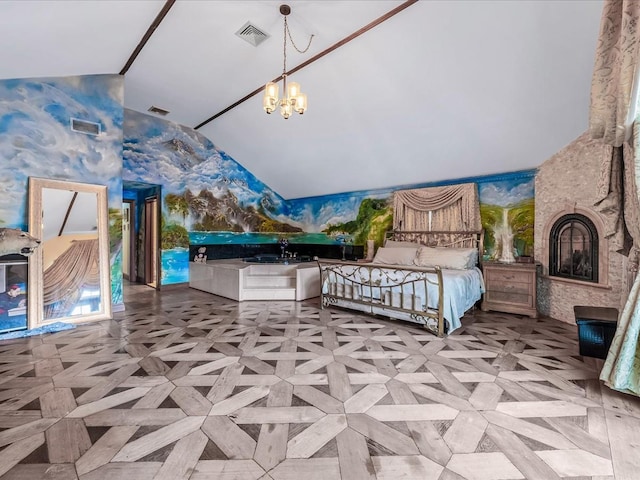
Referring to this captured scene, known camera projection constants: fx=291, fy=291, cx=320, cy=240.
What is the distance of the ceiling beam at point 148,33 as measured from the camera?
3.17m

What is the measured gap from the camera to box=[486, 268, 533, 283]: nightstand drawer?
169 inches

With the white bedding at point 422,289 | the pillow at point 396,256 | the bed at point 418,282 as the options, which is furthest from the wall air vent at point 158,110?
the pillow at point 396,256

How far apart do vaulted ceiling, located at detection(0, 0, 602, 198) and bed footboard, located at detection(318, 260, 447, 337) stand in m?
2.33

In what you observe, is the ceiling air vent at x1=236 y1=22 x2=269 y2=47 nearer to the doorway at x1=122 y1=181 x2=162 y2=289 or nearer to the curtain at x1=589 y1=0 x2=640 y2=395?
the curtain at x1=589 y1=0 x2=640 y2=395

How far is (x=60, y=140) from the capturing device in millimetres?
4008

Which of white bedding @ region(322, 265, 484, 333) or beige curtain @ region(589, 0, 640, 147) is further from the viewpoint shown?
white bedding @ region(322, 265, 484, 333)

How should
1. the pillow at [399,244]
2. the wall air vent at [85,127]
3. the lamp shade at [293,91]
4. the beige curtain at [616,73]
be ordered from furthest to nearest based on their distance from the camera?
the pillow at [399,244]
the wall air vent at [85,127]
the lamp shade at [293,91]
the beige curtain at [616,73]

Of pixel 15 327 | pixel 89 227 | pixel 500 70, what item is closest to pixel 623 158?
pixel 500 70

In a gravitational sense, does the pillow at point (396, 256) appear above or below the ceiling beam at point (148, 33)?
below

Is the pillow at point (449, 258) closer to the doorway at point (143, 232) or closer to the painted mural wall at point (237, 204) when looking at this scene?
the painted mural wall at point (237, 204)

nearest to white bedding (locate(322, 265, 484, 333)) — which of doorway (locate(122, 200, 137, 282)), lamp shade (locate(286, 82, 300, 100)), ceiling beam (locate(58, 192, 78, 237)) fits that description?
lamp shade (locate(286, 82, 300, 100))

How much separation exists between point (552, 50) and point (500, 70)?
1.57 ft

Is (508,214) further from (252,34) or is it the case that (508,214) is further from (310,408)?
(252,34)

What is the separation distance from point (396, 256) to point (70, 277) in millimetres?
5017
